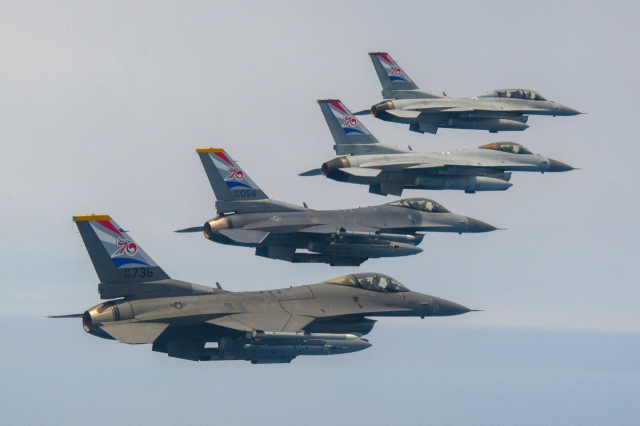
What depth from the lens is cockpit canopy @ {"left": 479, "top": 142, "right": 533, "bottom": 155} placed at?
86562 millimetres

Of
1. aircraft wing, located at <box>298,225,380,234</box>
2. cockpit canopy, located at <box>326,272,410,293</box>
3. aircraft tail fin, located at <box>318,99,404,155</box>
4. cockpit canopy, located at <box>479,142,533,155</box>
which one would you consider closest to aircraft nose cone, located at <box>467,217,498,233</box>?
cockpit canopy, located at <box>479,142,533,155</box>

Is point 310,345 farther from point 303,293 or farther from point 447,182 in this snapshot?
point 447,182

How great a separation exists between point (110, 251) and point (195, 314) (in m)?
4.30

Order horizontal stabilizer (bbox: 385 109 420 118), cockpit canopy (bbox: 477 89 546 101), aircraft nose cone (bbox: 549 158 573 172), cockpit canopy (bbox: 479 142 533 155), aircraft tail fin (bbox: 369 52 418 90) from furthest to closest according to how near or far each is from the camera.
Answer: aircraft tail fin (bbox: 369 52 418 90), cockpit canopy (bbox: 477 89 546 101), horizontal stabilizer (bbox: 385 109 420 118), aircraft nose cone (bbox: 549 158 573 172), cockpit canopy (bbox: 479 142 533 155)

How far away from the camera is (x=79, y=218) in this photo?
2731 inches

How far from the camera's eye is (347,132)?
84500mm

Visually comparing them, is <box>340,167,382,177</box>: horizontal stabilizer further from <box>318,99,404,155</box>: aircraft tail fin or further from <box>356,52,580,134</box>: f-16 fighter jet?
<box>356,52,580,134</box>: f-16 fighter jet

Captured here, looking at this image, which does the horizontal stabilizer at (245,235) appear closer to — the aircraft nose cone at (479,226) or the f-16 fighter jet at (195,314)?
the f-16 fighter jet at (195,314)

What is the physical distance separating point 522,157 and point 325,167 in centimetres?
1117

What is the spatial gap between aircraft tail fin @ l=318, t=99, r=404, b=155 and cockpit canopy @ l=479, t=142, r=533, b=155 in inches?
213

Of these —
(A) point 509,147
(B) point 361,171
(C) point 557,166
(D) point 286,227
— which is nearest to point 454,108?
(A) point 509,147

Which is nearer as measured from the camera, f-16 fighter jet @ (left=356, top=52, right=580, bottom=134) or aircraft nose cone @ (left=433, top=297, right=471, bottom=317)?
aircraft nose cone @ (left=433, top=297, right=471, bottom=317)

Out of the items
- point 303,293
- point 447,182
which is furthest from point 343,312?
point 447,182

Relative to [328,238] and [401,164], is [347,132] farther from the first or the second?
[328,238]
